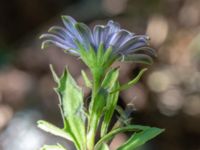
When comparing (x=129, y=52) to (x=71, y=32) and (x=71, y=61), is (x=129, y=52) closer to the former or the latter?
(x=71, y=32)

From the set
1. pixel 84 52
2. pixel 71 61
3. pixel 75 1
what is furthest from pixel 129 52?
pixel 75 1

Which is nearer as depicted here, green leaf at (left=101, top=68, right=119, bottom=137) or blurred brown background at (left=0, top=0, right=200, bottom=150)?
green leaf at (left=101, top=68, right=119, bottom=137)

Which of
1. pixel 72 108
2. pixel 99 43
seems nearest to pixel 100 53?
pixel 99 43

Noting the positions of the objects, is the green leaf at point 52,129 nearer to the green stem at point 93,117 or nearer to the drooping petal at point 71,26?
the green stem at point 93,117

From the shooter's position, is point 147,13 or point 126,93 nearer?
point 126,93

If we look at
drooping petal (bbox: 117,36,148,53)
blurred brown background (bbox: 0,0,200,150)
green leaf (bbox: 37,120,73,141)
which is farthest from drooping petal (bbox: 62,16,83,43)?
blurred brown background (bbox: 0,0,200,150)

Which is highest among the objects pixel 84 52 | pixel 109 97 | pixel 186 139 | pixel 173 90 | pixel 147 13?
pixel 84 52

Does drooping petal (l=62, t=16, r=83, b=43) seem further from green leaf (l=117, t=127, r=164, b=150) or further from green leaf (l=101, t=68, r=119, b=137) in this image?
green leaf (l=117, t=127, r=164, b=150)
